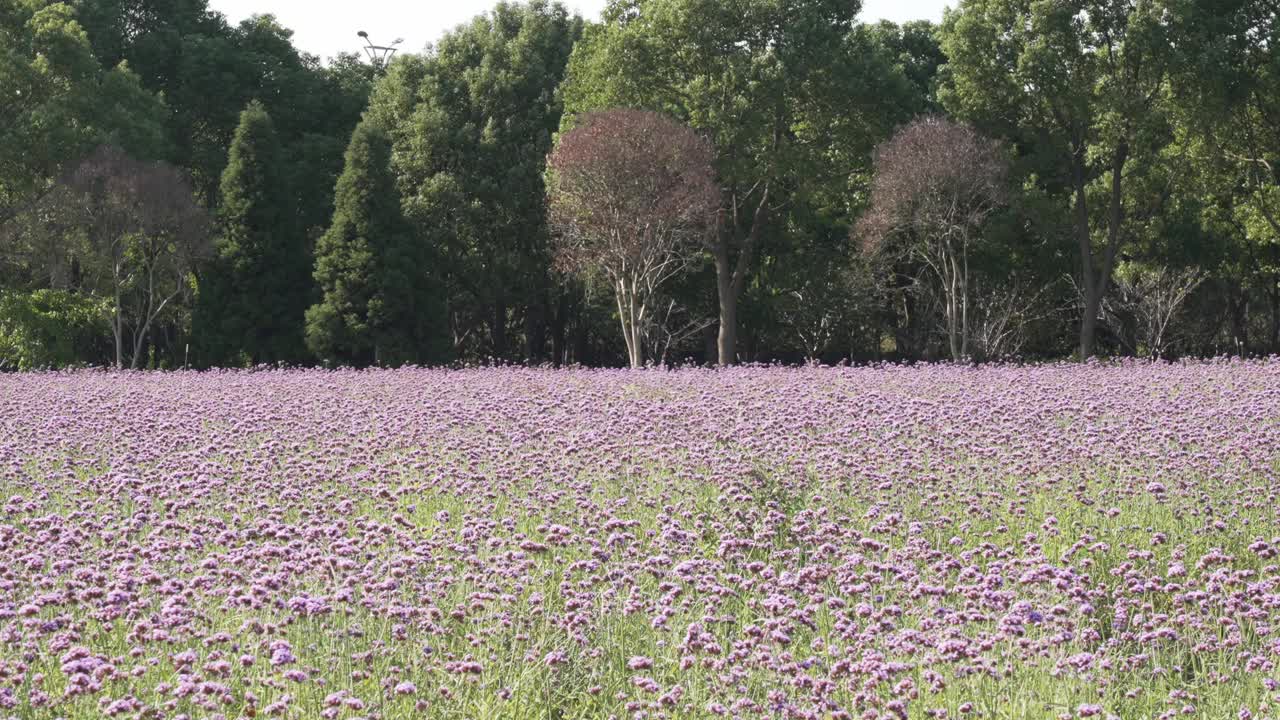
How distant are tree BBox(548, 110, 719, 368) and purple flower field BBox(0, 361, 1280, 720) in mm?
18580

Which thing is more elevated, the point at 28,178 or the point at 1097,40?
the point at 1097,40

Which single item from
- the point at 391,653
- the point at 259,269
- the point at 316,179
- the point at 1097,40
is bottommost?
the point at 391,653

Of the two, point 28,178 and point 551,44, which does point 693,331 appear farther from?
point 28,178

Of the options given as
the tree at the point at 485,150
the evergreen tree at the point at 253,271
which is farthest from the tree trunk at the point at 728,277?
the evergreen tree at the point at 253,271

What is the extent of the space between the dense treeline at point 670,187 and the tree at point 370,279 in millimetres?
82

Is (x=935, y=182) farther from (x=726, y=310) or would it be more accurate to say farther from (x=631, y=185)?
(x=631, y=185)

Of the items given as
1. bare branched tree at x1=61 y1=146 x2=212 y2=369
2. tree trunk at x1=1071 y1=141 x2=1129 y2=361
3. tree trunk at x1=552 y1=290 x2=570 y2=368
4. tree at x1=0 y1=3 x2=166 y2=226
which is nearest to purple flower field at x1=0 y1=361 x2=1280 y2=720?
bare branched tree at x1=61 y1=146 x2=212 y2=369

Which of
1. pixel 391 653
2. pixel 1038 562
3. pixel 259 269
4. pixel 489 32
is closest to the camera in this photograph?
pixel 391 653

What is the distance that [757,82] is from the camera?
33.5m

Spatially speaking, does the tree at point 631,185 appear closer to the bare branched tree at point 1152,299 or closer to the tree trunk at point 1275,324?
the bare branched tree at point 1152,299

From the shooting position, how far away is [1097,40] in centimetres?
3381

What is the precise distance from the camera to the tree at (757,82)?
33688mm

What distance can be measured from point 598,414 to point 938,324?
30.1 metres

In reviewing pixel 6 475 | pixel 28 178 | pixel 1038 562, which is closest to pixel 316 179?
pixel 28 178
